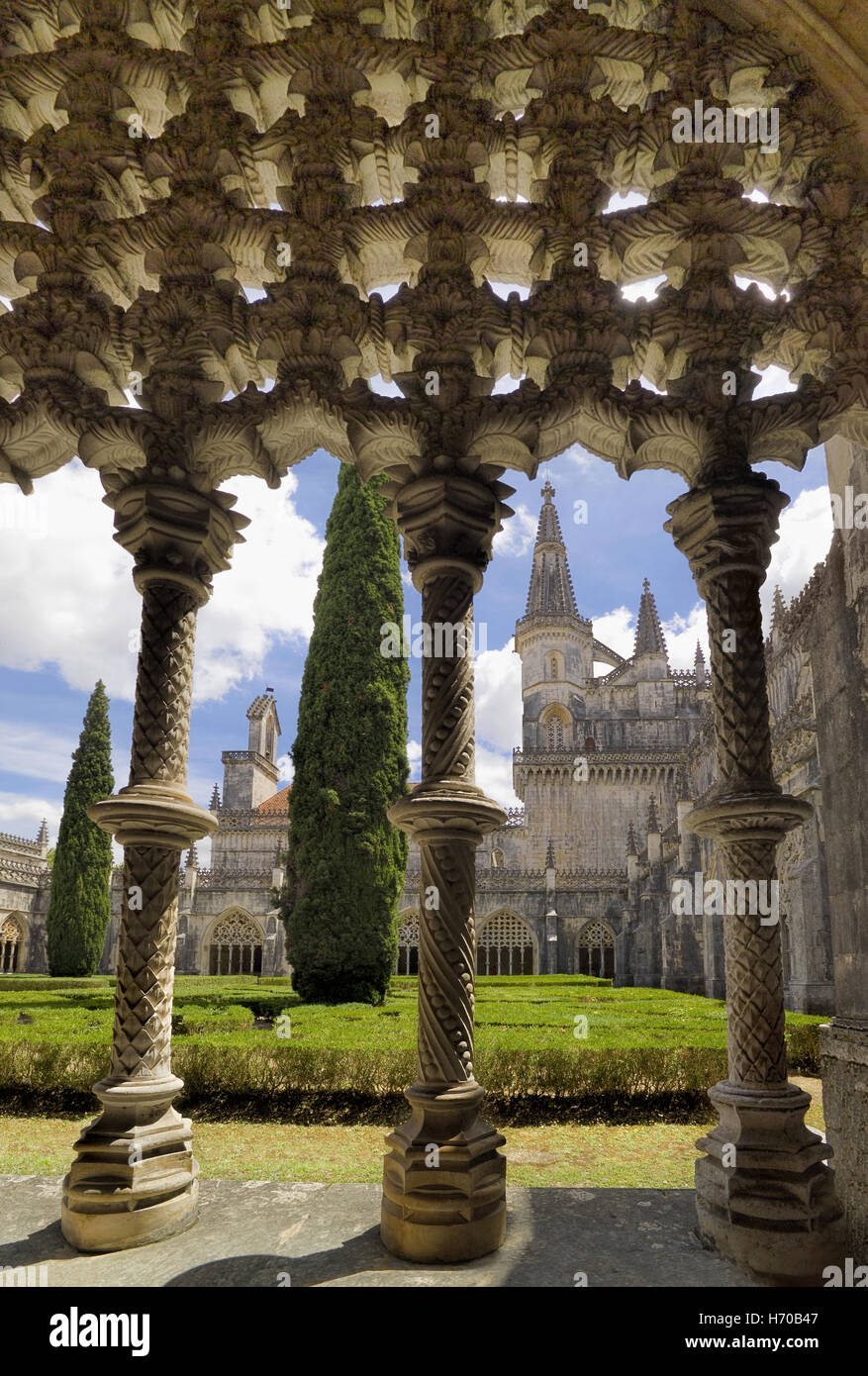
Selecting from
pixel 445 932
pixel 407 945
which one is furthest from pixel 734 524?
pixel 407 945

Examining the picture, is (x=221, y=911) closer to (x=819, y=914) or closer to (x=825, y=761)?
(x=819, y=914)

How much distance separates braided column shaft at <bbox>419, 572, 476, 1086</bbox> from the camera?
2.76 metres

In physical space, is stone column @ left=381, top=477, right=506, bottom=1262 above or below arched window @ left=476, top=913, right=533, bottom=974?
above

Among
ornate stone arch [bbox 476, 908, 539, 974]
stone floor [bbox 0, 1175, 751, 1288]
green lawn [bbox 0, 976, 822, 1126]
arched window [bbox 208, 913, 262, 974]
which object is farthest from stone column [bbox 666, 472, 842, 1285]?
arched window [bbox 208, 913, 262, 974]

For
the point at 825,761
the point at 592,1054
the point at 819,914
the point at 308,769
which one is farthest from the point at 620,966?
the point at 825,761

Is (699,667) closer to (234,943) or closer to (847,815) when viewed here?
(234,943)

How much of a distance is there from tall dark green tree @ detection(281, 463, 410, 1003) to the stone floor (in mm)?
8372

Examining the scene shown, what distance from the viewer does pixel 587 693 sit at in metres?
38.8

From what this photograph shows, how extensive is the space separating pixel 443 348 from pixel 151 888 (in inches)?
90.3

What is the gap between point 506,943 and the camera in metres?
27.9

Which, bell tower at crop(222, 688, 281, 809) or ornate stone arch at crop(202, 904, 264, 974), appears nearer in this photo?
ornate stone arch at crop(202, 904, 264, 974)

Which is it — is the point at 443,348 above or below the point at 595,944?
above

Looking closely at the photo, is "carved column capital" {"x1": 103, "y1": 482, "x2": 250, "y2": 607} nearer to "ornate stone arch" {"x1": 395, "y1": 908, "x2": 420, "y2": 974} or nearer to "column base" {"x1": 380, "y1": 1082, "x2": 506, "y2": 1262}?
"column base" {"x1": 380, "y1": 1082, "x2": 506, "y2": 1262}
